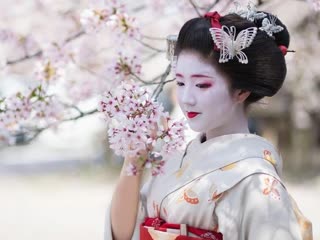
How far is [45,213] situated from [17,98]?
3647mm

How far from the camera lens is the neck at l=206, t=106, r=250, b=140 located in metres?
1.87

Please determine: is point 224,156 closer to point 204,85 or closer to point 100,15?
point 204,85

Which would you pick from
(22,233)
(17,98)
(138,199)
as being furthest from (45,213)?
(138,199)

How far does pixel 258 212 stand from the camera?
170cm

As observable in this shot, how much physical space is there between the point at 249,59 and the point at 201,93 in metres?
0.15

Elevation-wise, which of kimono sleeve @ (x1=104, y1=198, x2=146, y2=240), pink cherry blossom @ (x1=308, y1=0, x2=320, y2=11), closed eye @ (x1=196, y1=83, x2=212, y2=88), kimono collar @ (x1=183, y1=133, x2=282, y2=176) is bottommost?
kimono sleeve @ (x1=104, y1=198, x2=146, y2=240)

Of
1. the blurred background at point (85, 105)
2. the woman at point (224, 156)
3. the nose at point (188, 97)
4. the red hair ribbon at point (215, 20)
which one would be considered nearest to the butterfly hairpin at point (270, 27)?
the woman at point (224, 156)

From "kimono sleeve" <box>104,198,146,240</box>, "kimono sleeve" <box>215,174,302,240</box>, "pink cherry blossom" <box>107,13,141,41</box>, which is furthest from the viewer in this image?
"pink cherry blossom" <box>107,13,141,41</box>

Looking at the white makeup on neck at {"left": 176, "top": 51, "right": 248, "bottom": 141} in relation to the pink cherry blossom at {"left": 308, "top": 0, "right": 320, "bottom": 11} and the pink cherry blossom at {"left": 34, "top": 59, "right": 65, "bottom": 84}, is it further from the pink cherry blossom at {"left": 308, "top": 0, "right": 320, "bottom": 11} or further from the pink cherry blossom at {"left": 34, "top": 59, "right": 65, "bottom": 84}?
the pink cherry blossom at {"left": 34, "top": 59, "right": 65, "bottom": 84}

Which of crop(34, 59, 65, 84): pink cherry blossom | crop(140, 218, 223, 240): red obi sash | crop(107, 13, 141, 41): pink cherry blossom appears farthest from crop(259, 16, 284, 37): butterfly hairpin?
crop(34, 59, 65, 84): pink cherry blossom

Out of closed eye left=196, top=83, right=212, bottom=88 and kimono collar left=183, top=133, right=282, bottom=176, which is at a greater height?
closed eye left=196, top=83, right=212, bottom=88

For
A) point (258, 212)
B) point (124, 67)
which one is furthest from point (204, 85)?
point (124, 67)

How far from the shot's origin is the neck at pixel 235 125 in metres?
1.87

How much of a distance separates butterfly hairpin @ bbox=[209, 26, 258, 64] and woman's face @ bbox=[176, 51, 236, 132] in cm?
5
